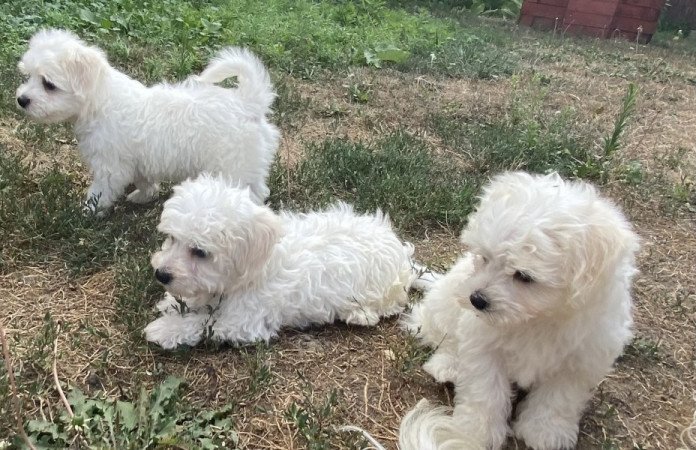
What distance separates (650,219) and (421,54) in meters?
5.41

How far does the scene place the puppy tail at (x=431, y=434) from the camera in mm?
2580

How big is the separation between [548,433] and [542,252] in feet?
3.04

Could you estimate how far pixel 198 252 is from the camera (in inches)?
A: 125

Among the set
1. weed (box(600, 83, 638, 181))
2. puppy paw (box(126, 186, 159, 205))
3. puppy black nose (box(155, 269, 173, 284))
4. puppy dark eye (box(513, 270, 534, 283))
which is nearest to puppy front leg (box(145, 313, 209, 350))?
puppy black nose (box(155, 269, 173, 284))

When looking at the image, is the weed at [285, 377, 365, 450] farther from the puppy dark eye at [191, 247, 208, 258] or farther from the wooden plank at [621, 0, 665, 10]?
the wooden plank at [621, 0, 665, 10]

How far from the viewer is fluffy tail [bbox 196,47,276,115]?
14.5ft

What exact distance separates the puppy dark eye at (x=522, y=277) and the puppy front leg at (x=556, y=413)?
56 centimetres

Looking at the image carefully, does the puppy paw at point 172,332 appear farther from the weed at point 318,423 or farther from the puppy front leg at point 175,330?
the weed at point 318,423

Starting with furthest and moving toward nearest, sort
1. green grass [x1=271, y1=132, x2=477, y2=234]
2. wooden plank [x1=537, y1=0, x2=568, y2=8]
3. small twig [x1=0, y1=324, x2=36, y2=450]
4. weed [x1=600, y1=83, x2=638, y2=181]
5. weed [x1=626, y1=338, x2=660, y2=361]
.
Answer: wooden plank [x1=537, y1=0, x2=568, y2=8] < weed [x1=600, y1=83, x2=638, y2=181] < green grass [x1=271, y1=132, x2=477, y2=234] < weed [x1=626, y1=338, x2=660, y2=361] < small twig [x1=0, y1=324, x2=36, y2=450]

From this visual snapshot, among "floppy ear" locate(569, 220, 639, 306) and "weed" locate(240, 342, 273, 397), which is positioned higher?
"floppy ear" locate(569, 220, 639, 306)

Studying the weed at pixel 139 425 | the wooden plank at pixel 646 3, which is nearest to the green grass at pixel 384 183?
the weed at pixel 139 425

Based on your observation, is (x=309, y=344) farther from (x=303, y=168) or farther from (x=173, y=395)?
(x=303, y=168)

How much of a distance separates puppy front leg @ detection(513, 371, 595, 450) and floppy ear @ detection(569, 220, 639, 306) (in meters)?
0.56

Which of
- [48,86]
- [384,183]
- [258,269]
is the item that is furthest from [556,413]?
[48,86]
